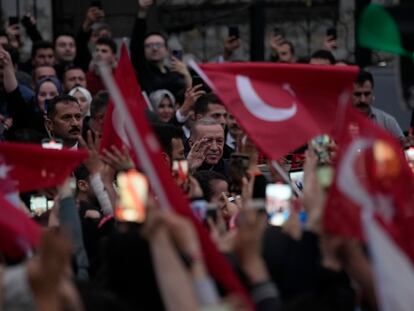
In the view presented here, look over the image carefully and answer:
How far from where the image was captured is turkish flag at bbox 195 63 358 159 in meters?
9.60

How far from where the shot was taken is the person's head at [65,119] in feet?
41.2

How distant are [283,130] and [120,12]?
11361 millimetres

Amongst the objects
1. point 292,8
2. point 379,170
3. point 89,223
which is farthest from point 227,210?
point 292,8

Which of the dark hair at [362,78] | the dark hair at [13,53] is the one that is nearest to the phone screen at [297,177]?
the dark hair at [362,78]

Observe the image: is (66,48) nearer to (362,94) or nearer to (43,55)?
(43,55)

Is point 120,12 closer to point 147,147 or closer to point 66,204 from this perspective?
point 66,204

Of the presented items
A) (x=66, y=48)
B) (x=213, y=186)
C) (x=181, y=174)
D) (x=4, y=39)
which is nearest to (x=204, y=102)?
(x=4, y=39)

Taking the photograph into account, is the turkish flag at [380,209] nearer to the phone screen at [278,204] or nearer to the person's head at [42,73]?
the phone screen at [278,204]

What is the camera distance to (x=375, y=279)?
7895 millimetres

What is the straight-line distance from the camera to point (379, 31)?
8.84m

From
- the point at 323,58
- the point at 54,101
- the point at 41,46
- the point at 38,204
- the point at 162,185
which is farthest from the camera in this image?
the point at 41,46

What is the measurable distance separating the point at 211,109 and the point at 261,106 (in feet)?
16.1

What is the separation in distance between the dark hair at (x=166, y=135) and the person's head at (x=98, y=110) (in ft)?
3.91

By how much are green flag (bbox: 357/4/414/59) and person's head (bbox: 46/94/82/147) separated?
153 inches
